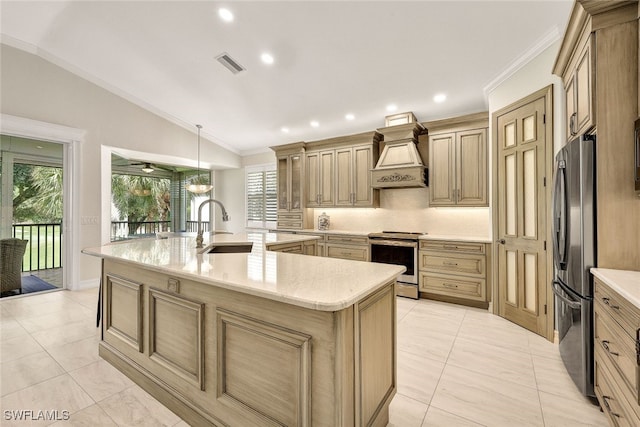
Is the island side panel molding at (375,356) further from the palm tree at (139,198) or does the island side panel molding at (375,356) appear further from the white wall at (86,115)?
the palm tree at (139,198)

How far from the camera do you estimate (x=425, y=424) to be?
1682 millimetres

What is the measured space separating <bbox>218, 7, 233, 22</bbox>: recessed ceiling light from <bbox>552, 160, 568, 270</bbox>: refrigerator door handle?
10.8ft

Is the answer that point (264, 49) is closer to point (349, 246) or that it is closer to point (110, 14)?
point (110, 14)

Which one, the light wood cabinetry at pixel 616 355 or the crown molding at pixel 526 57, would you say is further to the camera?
the crown molding at pixel 526 57

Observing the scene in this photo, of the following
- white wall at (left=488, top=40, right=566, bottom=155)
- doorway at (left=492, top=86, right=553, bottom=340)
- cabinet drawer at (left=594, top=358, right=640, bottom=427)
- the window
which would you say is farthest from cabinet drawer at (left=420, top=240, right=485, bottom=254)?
the window

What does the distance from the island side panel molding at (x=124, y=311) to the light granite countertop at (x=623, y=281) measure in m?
2.70

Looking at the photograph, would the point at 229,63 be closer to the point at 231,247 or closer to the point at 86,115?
the point at 231,247

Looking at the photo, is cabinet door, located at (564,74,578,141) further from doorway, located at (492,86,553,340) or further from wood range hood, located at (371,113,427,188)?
wood range hood, located at (371,113,427,188)

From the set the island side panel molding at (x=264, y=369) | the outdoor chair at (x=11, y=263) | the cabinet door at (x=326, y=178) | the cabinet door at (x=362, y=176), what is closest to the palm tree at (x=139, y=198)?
the outdoor chair at (x=11, y=263)

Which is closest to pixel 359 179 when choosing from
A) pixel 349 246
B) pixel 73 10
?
pixel 349 246

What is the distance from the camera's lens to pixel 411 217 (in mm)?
4652

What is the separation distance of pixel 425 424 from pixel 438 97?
3648 millimetres

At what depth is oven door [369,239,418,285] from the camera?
402 cm

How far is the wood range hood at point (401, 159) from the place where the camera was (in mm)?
4172
